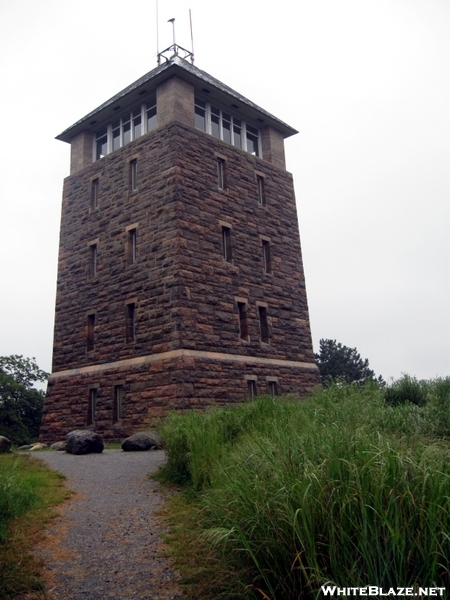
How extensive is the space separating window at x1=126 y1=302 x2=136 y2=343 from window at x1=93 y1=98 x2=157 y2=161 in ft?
21.9

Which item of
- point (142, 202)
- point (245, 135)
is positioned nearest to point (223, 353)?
point (142, 202)

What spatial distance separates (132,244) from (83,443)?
26.4ft

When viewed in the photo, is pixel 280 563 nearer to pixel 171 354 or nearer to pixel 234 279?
pixel 171 354

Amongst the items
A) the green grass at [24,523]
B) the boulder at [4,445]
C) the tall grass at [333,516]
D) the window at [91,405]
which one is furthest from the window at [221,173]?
the tall grass at [333,516]

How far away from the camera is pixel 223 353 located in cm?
1769

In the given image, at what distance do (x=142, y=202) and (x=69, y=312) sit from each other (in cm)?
535

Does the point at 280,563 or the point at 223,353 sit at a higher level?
the point at 223,353

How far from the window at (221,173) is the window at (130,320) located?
5.62m

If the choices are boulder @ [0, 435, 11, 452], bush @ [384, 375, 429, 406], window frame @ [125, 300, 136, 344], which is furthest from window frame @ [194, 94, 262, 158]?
boulder @ [0, 435, 11, 452]

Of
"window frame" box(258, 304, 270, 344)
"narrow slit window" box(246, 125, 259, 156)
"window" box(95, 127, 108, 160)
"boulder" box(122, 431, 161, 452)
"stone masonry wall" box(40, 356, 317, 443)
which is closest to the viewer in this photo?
"boulder" box(122, 431, 161, 452)

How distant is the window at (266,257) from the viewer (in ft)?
68.1

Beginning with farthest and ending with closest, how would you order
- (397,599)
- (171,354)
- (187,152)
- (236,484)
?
(187,152), (171,354), (236,484), (397,599)

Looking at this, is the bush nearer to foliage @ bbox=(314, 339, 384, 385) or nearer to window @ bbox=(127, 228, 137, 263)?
window @ bbox=(127, 228, 137, 263)

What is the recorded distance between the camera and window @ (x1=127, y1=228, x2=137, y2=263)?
1906 centimetres
